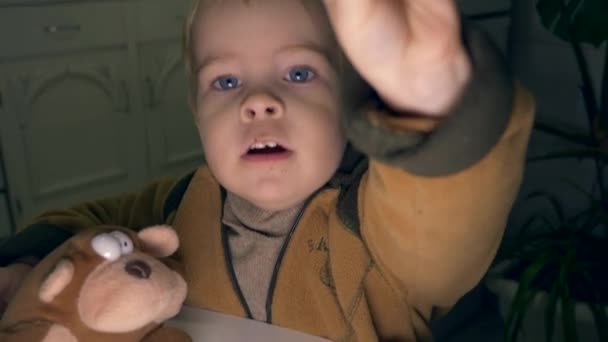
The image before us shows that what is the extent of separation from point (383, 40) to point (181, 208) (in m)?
0.38

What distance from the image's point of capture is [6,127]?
172 cm

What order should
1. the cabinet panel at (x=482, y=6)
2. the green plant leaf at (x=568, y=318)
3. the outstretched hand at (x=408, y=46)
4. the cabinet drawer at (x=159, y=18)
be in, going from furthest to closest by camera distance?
the cabinet drawer at (x=159, y=18)
the cabinet panel at (x=482, y=6)
the green plant leaf at (x=568, y=318)
the outstretched hand at (x=408, y=46)

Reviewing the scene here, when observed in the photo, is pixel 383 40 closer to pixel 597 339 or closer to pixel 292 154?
pixel 292 154

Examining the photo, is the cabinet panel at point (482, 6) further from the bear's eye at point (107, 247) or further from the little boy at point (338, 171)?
the bear's eye at point (107, 247)

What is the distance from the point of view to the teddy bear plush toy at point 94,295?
16.8 inches

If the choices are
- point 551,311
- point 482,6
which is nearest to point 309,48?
point 551,311

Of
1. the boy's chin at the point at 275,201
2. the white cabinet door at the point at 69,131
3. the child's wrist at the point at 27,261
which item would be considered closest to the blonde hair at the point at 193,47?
the boy's chin at the point at 275,201

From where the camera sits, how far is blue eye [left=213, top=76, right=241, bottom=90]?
58 cm

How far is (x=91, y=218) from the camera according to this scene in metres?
0.71

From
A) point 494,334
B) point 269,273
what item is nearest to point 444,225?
point 269,273

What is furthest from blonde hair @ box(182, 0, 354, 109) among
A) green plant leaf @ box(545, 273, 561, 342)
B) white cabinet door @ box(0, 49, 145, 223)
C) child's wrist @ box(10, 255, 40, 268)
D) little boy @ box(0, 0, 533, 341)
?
white cabinet door @ box(0, 49, 145, 223)

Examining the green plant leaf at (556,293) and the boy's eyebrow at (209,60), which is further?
the green plant leaf at (556,293)

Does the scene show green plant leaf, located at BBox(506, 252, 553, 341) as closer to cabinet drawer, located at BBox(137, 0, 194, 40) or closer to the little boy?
the little boy

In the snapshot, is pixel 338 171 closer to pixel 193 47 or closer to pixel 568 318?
pixel 193 47
